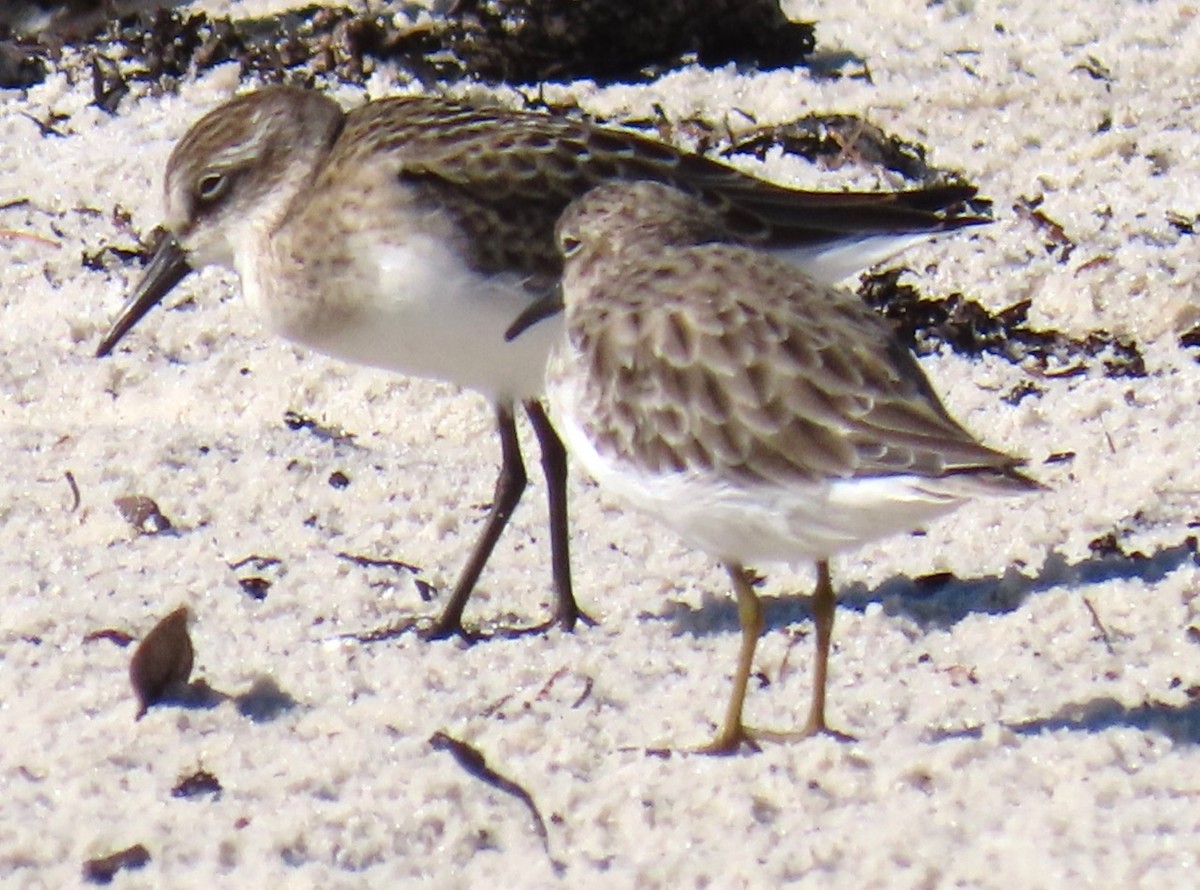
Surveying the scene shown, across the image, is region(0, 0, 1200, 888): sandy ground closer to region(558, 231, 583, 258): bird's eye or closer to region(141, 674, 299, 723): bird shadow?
region(141, 674, 299, 723): bird shadow

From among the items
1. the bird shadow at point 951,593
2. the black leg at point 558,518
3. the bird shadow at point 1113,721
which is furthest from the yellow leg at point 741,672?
the black leg at point 558,518

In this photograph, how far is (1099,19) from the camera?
766cm

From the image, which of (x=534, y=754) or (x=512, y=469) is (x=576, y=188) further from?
(x=534, y=754)

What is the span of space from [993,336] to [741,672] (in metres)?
2.09

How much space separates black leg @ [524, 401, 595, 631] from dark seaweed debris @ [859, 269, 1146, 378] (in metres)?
1.16

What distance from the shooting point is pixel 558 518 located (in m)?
5.12

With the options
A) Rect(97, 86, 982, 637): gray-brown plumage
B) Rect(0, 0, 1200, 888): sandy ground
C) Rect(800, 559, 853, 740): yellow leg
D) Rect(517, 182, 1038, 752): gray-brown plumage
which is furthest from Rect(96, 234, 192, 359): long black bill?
Rect(800, 559, 853, 740): yellow leg

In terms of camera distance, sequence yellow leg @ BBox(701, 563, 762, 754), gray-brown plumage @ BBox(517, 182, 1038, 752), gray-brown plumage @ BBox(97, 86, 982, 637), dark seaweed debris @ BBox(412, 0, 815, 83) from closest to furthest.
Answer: gray-brown plumage @ BBox(517, 182, 1038, 752)
yellow leg @ BBox(701, 563, 762, 754)
gray-brown plumage @ BBox(97, 86, 982, 637)
dark seaweed debris @ BBox(412, 0, 815, 83)

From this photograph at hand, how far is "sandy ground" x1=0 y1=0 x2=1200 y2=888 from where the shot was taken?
3713 mm

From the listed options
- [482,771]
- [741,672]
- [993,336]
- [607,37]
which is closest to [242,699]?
[482,771]

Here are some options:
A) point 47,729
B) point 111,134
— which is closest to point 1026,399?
point 47,729

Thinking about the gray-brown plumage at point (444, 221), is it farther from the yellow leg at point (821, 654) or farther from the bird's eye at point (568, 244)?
the yellow leg at point (821, 654)

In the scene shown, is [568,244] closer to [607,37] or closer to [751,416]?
[751,416]

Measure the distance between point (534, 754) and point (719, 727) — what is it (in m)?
0.40
